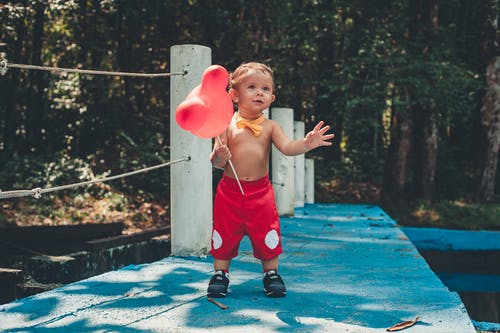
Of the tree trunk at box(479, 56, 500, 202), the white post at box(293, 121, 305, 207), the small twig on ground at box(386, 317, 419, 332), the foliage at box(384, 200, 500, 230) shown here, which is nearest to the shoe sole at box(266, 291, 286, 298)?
the small twig on ground at box(386, 317, 419, 332)

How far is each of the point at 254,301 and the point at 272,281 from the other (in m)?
0.16

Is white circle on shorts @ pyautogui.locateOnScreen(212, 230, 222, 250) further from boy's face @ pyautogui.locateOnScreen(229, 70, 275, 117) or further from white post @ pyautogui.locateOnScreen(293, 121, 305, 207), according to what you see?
white post @ pyautogui.locateOnScreen(293, 121, 305, 207)

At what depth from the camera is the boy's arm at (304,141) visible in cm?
254

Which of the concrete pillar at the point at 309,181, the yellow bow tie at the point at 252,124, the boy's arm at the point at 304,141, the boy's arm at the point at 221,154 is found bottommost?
the concrete pillar at the point at 309,181

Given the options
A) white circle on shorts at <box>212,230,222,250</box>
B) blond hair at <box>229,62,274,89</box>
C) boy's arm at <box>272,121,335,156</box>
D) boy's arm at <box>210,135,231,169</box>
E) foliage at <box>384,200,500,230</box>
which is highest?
blond hair at <box>229,62,274,89</box>

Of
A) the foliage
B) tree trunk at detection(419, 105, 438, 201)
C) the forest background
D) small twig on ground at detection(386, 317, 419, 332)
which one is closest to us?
small twig on ground at detection(386, 317, 419, 332)

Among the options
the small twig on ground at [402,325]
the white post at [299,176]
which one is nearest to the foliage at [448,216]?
the white post at [299,176]

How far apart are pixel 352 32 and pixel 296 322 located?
33.8 feet

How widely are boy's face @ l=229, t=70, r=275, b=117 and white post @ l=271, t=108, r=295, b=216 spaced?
380 centimetres

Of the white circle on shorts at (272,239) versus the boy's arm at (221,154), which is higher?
the boy's arm at (221,154)

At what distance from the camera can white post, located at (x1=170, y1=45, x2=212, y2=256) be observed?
3.52 metres

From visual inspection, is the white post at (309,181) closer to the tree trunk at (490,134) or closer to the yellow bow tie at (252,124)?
the tree trunk at (490,134)

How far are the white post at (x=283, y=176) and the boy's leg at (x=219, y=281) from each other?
12.7 ft

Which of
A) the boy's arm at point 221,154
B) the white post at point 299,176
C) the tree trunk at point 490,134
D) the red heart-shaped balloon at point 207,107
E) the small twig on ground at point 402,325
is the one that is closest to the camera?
the small twig on ground at point 402,325
